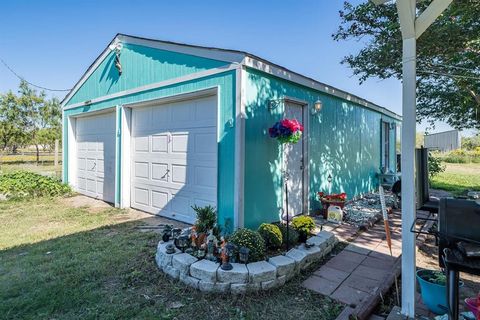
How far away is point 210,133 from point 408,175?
10.00 ft

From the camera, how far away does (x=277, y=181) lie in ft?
14.8

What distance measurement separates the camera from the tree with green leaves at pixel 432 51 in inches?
179

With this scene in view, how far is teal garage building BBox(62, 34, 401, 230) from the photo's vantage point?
158 inches

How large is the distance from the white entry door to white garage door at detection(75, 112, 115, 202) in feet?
14.5

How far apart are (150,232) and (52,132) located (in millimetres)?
18890

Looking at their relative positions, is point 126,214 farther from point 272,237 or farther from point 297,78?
point 297,78

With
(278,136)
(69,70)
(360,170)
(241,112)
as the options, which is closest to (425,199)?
(278,136)

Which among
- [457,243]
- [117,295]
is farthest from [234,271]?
[457,243]

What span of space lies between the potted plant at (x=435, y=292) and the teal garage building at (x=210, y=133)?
2.24m

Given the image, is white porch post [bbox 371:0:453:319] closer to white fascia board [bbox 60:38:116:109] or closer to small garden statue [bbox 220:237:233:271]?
small garden statue [bbox 220:237:233:271]

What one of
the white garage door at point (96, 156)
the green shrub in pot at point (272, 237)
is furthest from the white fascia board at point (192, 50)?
the green shrub in pot at point (272, 237)

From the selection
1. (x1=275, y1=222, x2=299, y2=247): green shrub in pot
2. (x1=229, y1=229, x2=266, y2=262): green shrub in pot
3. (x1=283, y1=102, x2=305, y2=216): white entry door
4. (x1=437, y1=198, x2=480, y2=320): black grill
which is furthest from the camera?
(x1=283, y1=102, x2=305, y2=216): white entry door

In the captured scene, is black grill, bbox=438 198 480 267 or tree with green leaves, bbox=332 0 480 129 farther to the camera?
tree with green leaves, bbox=332 0 480 129

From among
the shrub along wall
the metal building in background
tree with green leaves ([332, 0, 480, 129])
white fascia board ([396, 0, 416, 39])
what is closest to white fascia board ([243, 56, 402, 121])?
tree with green leaves ([332, 0, 480, 129])
